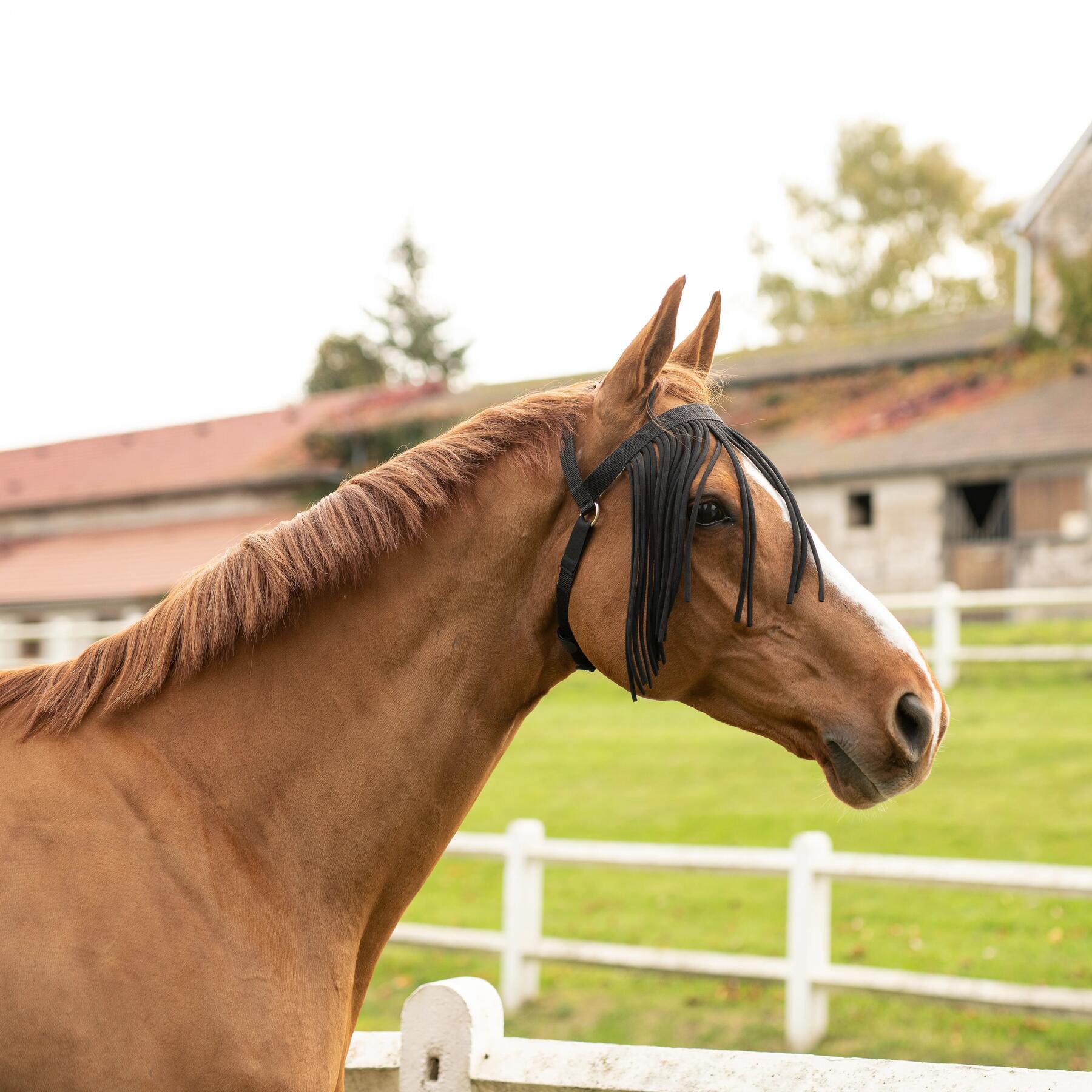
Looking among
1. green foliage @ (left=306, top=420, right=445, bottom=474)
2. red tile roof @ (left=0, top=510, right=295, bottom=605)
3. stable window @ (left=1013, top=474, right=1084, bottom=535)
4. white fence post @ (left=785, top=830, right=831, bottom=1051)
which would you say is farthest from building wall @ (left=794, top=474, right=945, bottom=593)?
white fence post @ (left=785, top=830, right=831, bottom=1051)

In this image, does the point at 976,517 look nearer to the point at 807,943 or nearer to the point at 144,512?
the point at 807,943

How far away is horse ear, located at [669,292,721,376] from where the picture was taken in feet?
8.44

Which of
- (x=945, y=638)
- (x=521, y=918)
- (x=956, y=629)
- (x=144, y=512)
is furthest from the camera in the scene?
(x=144, y=512)

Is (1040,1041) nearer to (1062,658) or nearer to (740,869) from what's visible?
(740,869)

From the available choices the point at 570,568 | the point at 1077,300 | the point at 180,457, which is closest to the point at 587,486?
the point at 570,568

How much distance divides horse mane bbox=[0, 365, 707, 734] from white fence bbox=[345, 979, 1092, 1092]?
814mm

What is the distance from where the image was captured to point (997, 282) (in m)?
38.1

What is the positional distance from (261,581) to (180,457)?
103 feet

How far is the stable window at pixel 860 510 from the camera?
925 inches

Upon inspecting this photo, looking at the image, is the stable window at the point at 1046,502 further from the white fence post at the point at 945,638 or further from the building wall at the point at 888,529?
the white fence post at the point at 945,638

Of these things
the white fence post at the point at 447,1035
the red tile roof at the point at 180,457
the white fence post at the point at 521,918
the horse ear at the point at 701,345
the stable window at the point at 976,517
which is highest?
the red tile roof at the point at 180,457

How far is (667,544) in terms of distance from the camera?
2148mm

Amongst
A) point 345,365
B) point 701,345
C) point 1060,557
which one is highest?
point 345,365

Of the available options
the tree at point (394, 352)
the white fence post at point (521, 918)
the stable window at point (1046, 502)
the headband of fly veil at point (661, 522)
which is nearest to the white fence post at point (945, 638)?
the white fence post at point (521, 918)
